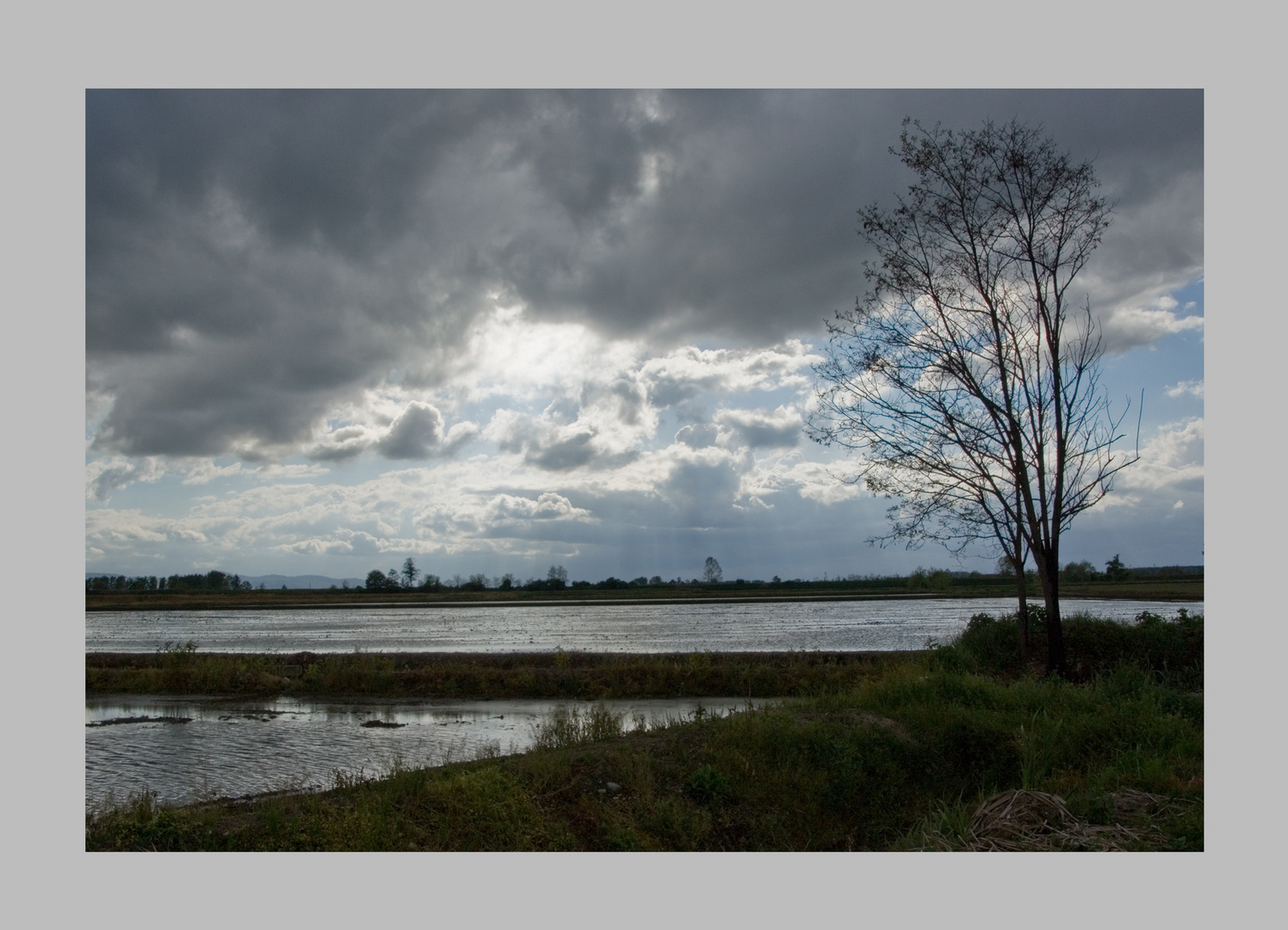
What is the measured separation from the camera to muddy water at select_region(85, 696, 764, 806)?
41.6 ft

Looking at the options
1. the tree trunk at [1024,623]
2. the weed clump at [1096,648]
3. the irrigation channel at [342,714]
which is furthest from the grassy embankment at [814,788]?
the irrigation channel at [342,714]

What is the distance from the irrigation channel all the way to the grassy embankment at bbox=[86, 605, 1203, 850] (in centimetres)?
220

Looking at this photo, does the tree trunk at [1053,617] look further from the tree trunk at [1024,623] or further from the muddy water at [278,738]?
the muddy water at [278,738]

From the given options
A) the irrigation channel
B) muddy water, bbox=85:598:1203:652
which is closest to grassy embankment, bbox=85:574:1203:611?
muddy water, bbox=85:598:1203:652

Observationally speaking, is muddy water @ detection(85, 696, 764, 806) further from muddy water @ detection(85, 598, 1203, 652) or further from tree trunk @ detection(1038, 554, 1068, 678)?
muddy water @ detection(85, 598, 1203, 652)

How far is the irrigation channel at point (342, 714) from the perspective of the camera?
13336 mm

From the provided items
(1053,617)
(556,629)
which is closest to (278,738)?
(1053,617)

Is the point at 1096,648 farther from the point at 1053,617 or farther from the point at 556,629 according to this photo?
the point at 556,629

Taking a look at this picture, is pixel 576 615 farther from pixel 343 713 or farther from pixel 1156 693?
pixel 1156 693

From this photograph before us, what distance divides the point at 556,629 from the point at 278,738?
3303 centimetres

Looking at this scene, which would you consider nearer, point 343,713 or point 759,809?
point 759,809

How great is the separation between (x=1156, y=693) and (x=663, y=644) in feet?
83.6

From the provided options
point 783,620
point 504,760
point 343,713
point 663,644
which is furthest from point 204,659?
point 783,620

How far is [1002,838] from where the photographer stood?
7102mm
